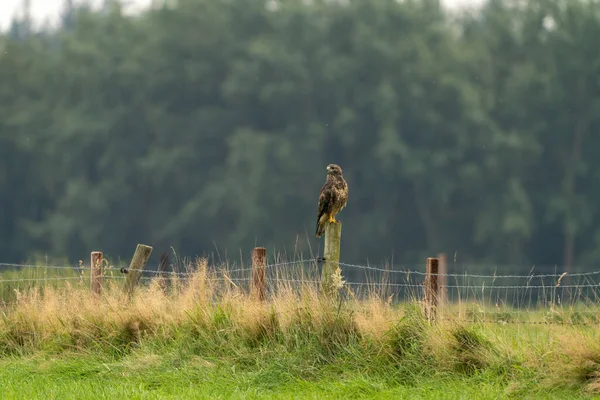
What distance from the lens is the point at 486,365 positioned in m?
11.9

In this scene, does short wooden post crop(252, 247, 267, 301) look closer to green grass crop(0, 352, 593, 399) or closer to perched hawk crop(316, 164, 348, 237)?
green grass crop(0, 352, 593, 399)

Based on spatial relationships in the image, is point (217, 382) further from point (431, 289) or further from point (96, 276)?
point (96, 276)

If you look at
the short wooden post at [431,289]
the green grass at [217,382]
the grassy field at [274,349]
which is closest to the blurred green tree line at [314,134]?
the grassy field at [274,349]

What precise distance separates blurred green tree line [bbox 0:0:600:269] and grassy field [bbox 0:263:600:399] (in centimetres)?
4134

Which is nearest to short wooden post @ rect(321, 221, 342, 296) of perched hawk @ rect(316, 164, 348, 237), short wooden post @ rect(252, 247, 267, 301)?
short wooden post @ rect(252, 247, 267, 301)

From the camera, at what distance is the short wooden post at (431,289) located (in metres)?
12.6

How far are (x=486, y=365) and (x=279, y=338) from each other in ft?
7.54

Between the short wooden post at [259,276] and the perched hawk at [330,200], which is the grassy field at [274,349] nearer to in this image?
the short wooden post at [259,276]

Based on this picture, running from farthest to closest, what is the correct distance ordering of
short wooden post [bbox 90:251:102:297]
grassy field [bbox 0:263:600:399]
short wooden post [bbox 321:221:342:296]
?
short wooden post [bbox 90:251:102:297] < short wooden post [bbox 321:221:342:296] < grassy field [bbox 0:263:600:399]

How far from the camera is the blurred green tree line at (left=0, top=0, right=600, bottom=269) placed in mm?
58031

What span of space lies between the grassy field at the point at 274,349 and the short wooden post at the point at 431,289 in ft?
0.44

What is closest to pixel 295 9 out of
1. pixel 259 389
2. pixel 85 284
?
pixel 85 284

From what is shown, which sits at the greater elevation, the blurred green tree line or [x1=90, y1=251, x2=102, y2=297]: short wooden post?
the blurred green tree line

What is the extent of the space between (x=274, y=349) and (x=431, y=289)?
173cm
